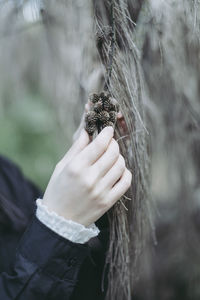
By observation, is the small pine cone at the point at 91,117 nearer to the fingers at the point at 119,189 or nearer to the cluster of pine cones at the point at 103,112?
the cluster of pine cones at the point at 103,112

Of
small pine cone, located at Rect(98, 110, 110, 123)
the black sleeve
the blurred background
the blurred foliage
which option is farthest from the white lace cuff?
the blurred foliage

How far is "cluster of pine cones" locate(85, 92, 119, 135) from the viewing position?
2.46 feet

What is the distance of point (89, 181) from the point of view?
2.37 feet

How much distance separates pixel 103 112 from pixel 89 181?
144 mm

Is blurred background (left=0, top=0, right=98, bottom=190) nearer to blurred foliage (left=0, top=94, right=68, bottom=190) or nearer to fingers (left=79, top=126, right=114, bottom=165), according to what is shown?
blurred foliage (left=0, top=94, right=68, bottom=190)

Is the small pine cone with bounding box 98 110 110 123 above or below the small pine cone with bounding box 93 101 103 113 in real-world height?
below

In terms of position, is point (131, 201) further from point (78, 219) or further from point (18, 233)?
point (18, 233)

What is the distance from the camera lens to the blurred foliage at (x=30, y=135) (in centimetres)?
339

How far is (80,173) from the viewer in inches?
28.4

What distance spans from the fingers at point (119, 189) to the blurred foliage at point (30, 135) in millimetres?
2537

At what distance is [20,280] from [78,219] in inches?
6.9

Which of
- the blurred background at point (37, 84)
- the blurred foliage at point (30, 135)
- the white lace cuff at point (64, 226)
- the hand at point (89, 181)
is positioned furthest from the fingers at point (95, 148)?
the blurred foliage at point (30, 135)

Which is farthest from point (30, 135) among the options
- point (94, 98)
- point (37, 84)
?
point (94, 98)

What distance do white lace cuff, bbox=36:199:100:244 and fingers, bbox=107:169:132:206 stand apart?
0.27ft
